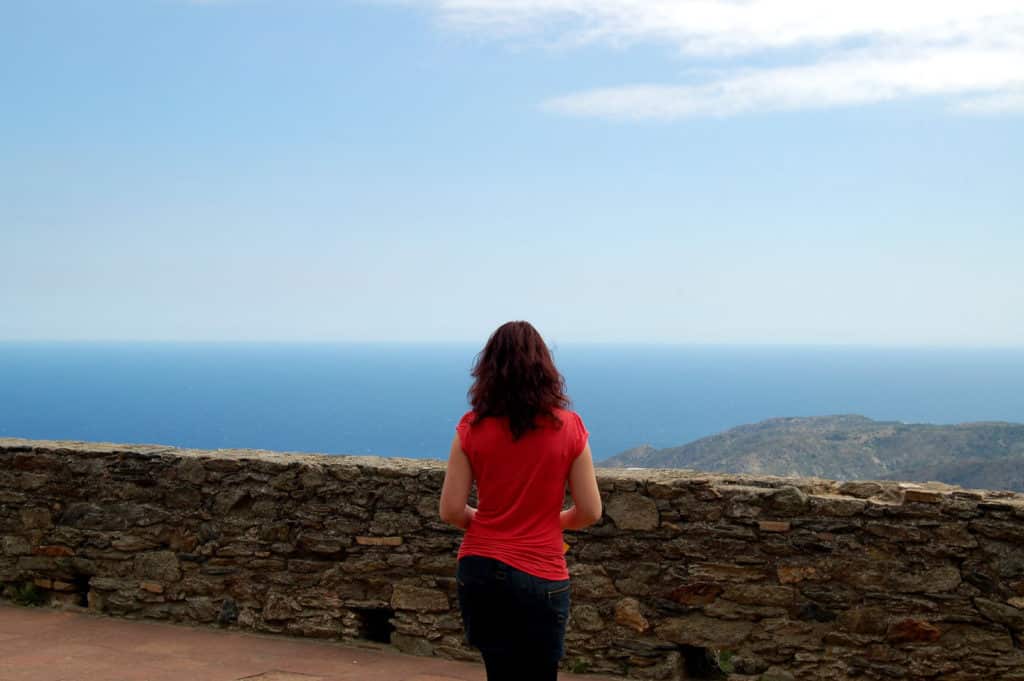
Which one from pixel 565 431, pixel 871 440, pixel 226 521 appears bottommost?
pixel 871 440

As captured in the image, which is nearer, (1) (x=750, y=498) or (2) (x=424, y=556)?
(1) (x=750, y=498)

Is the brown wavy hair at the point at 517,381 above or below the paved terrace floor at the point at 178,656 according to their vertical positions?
above

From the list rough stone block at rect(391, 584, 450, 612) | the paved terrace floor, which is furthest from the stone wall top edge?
the paved terrace floor

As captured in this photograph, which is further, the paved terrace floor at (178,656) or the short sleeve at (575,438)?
the paved terrace floor at (178,656)

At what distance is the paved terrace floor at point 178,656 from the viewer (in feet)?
14.8

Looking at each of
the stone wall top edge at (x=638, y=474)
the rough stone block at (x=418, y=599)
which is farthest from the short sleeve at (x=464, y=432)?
the rough stone block at (x=418, y=599)

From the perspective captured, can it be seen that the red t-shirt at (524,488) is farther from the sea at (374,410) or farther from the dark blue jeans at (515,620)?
the sea at (374,410)

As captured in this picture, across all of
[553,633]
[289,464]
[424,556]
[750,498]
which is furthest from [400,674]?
[553,633]

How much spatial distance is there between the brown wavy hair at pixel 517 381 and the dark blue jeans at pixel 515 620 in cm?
42

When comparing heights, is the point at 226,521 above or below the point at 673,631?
above

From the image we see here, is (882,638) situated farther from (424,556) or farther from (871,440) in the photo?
(871,440)

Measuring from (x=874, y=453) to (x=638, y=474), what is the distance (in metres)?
35.4

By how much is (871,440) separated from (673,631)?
37215 millimetres

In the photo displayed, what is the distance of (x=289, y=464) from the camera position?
5.20m
